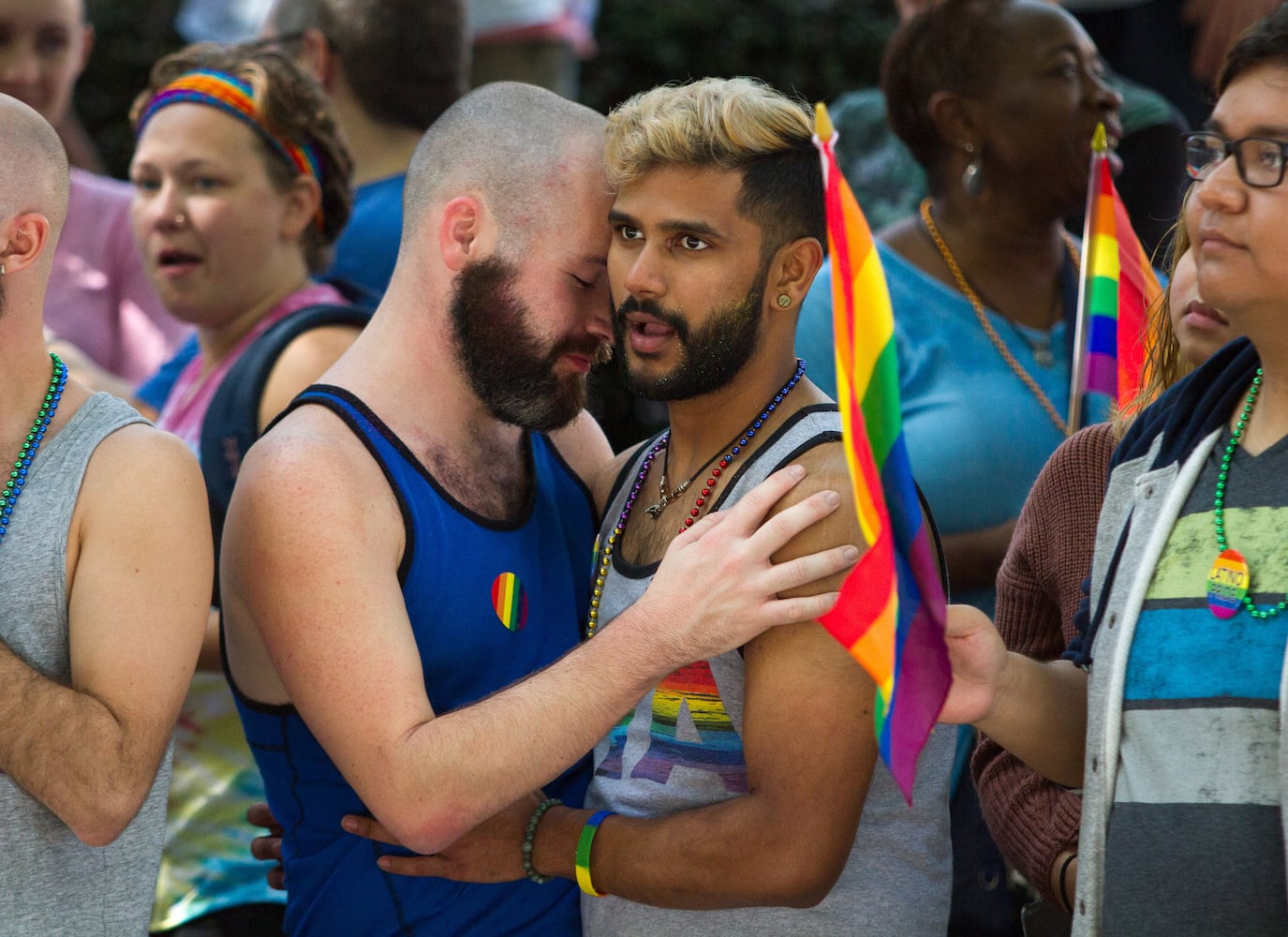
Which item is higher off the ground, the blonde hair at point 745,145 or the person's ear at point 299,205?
the blonde hair at point 745,145

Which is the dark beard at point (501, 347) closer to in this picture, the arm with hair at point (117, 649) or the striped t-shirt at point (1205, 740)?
the arm with hair at point (117, 649)

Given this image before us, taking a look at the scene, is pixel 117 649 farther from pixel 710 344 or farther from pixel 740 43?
pixel 740 43

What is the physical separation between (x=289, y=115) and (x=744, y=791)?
1944 millimetres

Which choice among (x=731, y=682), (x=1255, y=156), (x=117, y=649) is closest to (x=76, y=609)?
(x=117, y=649)

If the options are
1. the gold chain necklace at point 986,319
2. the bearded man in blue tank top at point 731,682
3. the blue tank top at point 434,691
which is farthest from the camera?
the gold chain necklace at point 986,319

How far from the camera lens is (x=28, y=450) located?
6.75ft

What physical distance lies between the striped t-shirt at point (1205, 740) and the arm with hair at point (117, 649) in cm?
123

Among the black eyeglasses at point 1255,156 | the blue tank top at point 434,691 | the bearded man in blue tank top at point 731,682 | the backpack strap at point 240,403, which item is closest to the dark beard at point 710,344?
the bearded man in blue tank top at point 731,682

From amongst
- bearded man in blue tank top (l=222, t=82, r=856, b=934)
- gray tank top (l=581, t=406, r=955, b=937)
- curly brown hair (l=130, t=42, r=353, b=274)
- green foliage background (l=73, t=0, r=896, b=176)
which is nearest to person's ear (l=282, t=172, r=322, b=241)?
curly brown hair (l=130, t=42, r=353, b=274)

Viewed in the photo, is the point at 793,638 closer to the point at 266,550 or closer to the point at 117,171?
the point at 266,550

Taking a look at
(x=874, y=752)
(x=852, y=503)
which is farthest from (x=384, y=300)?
(x=874, y=752)

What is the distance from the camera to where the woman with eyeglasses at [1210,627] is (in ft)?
5.73

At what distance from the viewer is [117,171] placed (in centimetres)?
798

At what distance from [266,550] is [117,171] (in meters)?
6.40
